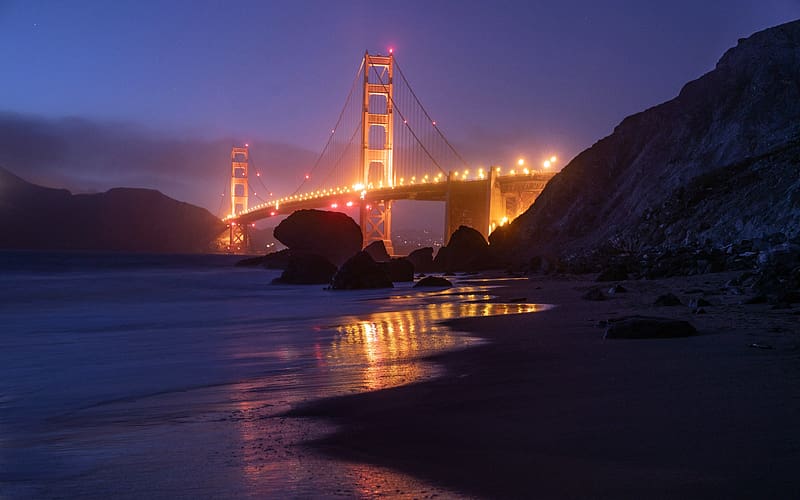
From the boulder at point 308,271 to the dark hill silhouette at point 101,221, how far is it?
322 ft

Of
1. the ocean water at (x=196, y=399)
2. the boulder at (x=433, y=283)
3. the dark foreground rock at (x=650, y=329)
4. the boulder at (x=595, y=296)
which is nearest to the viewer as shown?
the ocean water at (x=196, y=399)

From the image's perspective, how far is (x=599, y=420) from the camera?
2.60 metres

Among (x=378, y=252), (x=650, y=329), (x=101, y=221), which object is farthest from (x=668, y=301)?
(x=101, y=221)

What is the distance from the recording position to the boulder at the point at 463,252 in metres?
29.1

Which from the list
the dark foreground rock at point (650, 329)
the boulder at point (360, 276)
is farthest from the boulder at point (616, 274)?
the dark foreground rock at point (650, 329)

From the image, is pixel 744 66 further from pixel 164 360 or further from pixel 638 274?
pixel 164 360

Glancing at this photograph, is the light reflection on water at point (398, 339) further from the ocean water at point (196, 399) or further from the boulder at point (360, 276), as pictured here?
the boulder at point (360, 276)

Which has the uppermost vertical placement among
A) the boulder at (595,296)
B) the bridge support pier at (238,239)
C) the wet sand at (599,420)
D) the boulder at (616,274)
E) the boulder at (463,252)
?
the bridge support pier at (238,239)

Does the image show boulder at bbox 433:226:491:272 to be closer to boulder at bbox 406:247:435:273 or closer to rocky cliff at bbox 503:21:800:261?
boulder at bbox 406:247:435:273

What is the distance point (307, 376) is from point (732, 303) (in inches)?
191

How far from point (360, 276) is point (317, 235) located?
68.8 ft

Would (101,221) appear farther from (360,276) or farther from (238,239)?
(360,276)

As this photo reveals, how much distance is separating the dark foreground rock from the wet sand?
13 cm

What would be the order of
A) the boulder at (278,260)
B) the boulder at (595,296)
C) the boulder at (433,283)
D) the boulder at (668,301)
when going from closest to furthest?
the boulder at (668,301) < the boulder at (595,296) < the boulder at (433,283) < the boulder at (278,260)
